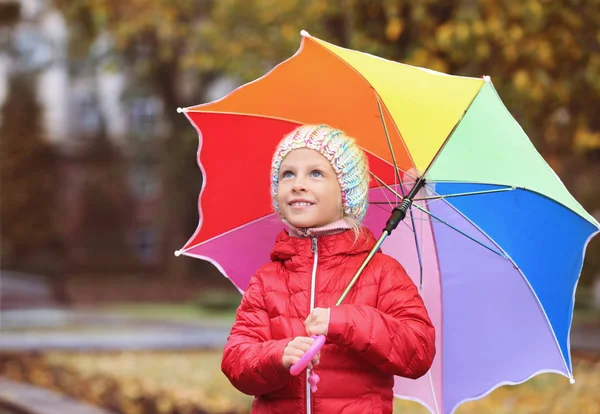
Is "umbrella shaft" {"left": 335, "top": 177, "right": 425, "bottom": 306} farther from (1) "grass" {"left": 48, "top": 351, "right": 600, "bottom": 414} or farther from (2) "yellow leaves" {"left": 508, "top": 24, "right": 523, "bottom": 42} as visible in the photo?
(2) "yellow leaves" {"left": 508, "top": 24, "right": 523, "bottom": 42}

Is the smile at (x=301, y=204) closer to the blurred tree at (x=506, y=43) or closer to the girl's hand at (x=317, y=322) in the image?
the girl's hand at (x=317, y=322)

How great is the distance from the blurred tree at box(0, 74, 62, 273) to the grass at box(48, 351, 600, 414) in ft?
75.2

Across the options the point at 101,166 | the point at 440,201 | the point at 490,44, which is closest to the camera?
the point at 440,201

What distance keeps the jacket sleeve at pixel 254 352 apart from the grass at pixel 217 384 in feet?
15.2

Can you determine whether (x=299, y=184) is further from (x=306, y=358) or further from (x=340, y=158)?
(x=306, y=358)

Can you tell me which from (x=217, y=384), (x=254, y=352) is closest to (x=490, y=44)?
(x=217, y=384)

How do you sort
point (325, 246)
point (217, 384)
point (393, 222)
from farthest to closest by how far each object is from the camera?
point (217, 384)
point (393, 222)
point (325, 246)

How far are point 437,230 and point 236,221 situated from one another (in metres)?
0.85

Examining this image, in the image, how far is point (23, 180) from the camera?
35500 millimetres

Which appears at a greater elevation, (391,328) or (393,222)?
(393,222)

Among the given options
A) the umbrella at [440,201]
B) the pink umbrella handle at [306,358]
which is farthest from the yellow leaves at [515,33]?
the pink umbrella handle at [306,358]

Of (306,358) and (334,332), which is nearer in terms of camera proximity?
(306,358)

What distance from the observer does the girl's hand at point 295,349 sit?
3162mm

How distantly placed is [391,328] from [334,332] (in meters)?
0.22
